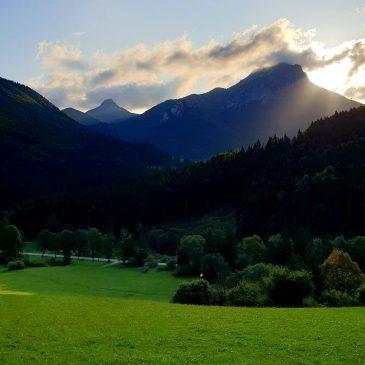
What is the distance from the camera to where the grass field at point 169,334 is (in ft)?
92.5

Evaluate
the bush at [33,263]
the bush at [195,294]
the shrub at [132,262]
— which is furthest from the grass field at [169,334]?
the bush at [33,263]

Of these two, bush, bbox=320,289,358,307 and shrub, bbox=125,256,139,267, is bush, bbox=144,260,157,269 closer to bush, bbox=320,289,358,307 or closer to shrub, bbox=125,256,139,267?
shrub, bbox=125,256,139,267

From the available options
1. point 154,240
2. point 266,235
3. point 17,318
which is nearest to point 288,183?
point 266,235

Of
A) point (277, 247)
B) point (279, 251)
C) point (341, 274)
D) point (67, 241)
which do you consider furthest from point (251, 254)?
point (67, 241)

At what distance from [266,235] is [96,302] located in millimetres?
127537

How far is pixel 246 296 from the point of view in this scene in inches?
2457

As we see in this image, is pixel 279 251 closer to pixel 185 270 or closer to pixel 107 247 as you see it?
pixel 185 270

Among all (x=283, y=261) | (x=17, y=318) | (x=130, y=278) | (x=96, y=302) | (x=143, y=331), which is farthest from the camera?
(x=130, y=278)

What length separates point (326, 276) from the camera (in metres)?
78.5

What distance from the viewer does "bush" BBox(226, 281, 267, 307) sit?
6175cm

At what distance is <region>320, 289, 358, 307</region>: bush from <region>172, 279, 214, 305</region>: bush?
15.4 m

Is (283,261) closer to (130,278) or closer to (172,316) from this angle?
(130,278)

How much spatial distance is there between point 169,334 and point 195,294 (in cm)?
3037

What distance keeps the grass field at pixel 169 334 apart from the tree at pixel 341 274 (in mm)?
32838
